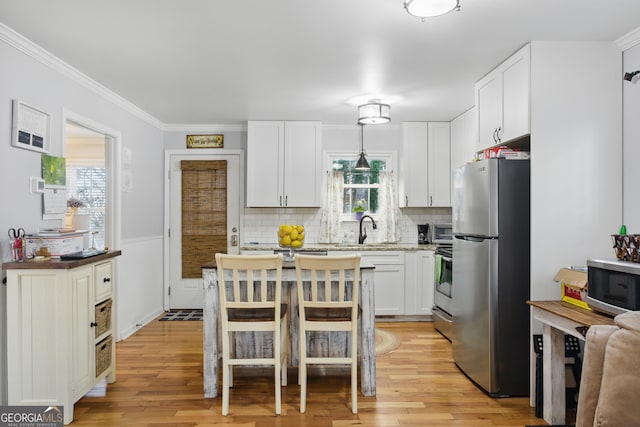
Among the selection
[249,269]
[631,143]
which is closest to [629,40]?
[631,143]

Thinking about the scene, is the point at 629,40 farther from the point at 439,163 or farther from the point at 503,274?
the point at 439,163

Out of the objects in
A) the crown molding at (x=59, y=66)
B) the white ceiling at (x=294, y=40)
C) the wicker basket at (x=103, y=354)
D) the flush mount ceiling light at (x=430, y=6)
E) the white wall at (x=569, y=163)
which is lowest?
the wicker basket at (x=103, y=354)

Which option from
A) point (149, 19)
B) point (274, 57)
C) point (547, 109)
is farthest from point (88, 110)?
point (547, 109)

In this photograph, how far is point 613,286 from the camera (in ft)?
7.22

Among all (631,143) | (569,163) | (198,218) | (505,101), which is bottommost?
(198,218)

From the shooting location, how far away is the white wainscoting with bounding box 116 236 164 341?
442 centimetres

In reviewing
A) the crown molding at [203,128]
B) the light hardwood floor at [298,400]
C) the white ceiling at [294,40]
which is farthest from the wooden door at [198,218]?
the light hardwood floor at [298,400]

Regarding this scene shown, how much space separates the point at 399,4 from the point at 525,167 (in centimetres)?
143

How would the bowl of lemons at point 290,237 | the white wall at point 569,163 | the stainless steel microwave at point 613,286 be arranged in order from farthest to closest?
the bowl of lemons at point 290,237
the white wall at point 569,163
the stainless steel microwave at point 613,286

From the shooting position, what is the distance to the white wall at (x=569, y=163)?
292 centimetres

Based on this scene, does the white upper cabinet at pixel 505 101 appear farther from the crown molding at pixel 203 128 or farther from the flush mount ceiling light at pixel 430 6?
the crown molding at pixel 203 128

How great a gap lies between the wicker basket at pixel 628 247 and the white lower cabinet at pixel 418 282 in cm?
287

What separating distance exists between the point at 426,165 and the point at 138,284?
12.4 feet

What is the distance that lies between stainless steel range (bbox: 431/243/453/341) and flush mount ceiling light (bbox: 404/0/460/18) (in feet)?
9.16
